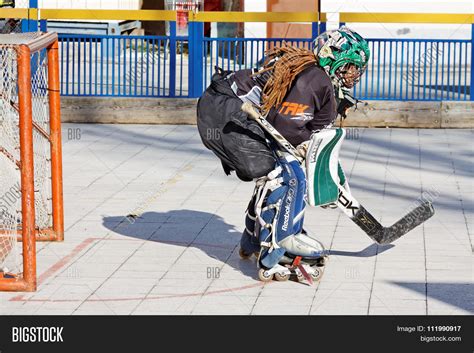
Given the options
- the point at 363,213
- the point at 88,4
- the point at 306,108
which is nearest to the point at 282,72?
the point at 306,108

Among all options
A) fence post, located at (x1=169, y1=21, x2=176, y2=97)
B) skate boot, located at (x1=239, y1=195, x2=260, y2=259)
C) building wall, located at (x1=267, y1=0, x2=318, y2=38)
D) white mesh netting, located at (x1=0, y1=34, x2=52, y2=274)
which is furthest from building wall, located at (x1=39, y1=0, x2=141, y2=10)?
skate boot, located at (x1=239, y1=195, x2=260, y2=259)

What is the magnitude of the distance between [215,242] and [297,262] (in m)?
1.34

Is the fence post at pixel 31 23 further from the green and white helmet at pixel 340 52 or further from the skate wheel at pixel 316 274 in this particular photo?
the skate wheel at pixel 316 274

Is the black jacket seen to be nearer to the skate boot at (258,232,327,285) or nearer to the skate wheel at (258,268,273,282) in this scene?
the skate boot at (258,232,327,285)

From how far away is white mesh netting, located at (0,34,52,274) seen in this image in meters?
8.41

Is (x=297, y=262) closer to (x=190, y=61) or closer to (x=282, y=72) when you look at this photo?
(x=282, y=72)

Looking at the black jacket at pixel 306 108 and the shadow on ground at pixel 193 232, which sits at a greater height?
the black jacket at pixel 306 108

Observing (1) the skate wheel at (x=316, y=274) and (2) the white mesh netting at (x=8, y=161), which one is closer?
(1) the skate wheel at (x=316, y=274)

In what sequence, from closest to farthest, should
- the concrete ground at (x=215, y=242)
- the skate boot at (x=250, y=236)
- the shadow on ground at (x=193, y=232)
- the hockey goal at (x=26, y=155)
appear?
the concrete ground at (x=215, y=242)
the hockey goal at (x=26, y=155)
the skate boot at (x=250, y=236)
the shadow on ground at (x=193, y=232)

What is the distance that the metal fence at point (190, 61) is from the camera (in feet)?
51.8

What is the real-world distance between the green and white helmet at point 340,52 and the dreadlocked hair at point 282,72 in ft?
0.26

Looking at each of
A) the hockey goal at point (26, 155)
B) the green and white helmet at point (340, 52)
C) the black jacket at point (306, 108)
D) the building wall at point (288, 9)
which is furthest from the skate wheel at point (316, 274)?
the building wall at point (288, 9)

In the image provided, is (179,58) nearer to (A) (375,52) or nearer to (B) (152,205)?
(A) (375,52)

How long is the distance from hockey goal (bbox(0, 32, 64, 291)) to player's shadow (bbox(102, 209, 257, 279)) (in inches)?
26.8
